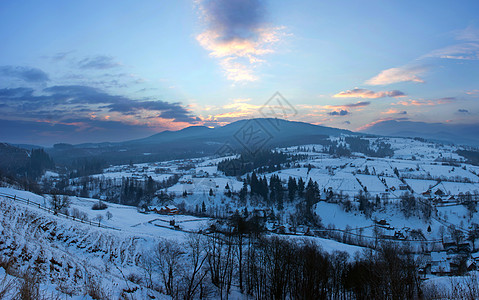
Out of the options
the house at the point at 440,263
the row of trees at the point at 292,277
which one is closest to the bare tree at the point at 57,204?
the row of trees at the point at 292,277

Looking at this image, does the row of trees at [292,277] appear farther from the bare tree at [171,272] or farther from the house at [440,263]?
the house at [440,263]

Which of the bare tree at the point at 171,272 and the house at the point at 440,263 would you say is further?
the house at the point at 440,263

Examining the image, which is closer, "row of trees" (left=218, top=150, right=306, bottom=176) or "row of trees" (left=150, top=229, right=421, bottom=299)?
"row of trees" (left=150, top=229, right=421, bottom=299)

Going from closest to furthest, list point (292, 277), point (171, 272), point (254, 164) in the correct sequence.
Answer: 1. point (171, 272)
2. point (292, 277)
3. point (254, 164)

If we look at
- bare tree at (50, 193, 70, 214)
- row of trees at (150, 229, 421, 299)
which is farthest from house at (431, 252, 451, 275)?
bare tree at (50, 193, 70, 214)

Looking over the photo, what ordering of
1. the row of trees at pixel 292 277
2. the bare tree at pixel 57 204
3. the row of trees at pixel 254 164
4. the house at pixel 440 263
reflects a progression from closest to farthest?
the row of trees at pixel 292 277
the house at pixel 440 263
the bare tree at pixel 57 204
the row of trees at pixel 254 164

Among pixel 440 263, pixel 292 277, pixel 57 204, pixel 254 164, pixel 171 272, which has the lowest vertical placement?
pixel 440 263

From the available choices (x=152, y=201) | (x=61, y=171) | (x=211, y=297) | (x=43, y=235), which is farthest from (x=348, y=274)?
(x=61, y=171)

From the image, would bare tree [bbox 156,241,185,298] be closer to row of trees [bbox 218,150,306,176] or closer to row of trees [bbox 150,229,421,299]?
row of trees [bbox 150,229,421,299]

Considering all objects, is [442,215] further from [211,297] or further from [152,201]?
[152,201]

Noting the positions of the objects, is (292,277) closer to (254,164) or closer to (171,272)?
(171,272)

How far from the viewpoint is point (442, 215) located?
48.4 m

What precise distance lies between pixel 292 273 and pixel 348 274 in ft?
17.0

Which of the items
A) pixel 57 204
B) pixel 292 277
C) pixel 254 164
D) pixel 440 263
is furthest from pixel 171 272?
pixel 254 164
